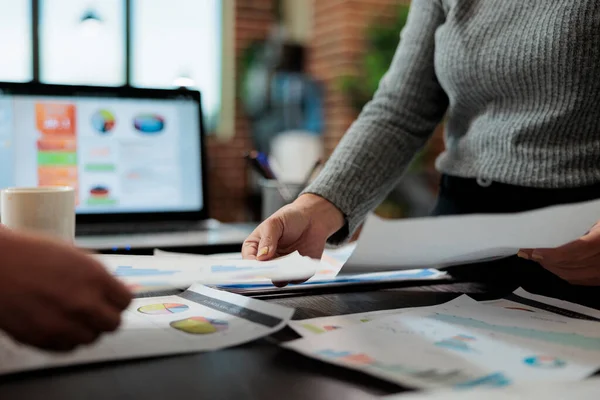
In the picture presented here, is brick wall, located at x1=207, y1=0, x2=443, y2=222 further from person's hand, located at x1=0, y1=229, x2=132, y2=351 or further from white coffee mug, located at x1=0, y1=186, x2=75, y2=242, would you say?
person's hand, located at x1=0, y1=229, x2=132, y2=351

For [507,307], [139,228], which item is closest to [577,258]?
[507,307]

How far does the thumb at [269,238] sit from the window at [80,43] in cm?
348

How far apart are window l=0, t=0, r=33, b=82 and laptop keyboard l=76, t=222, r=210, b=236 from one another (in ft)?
9.72

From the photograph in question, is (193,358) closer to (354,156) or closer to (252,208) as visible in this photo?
(354,156)

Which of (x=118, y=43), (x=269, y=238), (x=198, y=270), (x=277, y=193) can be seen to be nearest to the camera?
(x=198, y=270)

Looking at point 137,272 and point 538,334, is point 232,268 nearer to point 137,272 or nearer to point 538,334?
point 137,272

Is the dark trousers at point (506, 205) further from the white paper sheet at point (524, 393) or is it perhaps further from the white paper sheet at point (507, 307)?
the white paper sheet at point (524, 393)

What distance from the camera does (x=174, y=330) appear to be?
18.4 inches

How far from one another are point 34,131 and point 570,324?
3.68 ft

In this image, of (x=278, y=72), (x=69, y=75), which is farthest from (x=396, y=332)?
(x=69, y=75)

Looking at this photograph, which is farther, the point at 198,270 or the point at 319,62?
the point at 319,62

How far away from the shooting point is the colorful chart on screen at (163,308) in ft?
1.73

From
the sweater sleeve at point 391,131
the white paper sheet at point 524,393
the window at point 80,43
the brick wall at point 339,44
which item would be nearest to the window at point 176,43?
the window at point 80,43

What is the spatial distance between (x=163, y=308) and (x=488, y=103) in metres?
0.57
